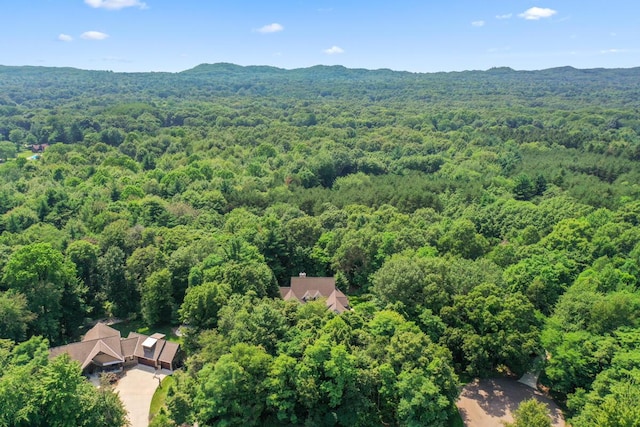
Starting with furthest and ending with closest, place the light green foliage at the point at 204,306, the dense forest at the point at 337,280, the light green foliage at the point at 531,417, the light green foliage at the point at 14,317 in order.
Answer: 1. the light green foliage at the point at 204,306
2. the light green foliage at the point at 14,317
3. the dense forest at the point at 337,280
4. the light green foliage at the point at 531,417

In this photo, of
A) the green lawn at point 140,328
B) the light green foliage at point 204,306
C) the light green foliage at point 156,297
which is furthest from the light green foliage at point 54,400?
the green lawn at point 140,328

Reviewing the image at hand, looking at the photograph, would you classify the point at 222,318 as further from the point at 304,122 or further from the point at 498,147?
the point at 304,122


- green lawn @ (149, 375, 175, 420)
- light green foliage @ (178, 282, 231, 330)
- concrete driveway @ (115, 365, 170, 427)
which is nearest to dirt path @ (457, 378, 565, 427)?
light green foliage @ (178, 282, 231, 330)

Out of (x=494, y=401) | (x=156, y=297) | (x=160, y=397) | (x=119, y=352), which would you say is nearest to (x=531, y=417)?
(x=494, y=401)

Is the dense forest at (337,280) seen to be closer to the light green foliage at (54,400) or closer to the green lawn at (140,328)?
the light green foliage at (54,400)

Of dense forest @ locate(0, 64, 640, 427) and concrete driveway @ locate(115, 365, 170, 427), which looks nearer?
dense forest @ locate(0, 64, 640, 427)

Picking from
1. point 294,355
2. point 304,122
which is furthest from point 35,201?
point 304,122

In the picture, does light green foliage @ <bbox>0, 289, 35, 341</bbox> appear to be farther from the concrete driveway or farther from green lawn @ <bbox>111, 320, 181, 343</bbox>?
the concrete driveway
